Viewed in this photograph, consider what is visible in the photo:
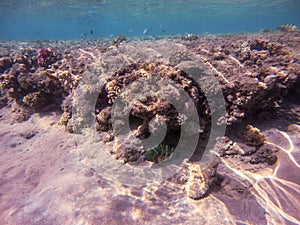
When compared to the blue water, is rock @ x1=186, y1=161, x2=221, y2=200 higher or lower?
→ lower

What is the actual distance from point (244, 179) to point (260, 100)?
2016 mm

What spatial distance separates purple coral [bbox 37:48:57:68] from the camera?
812cm

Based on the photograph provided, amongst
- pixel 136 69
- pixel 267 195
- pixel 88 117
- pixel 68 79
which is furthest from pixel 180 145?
pixel 68 79

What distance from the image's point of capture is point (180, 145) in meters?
4.10

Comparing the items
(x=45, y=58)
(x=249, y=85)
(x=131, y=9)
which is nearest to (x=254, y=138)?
(x=249, y=85)

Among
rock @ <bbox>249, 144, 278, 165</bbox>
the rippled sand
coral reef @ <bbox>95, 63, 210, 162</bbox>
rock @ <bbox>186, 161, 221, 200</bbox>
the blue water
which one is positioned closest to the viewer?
the rippled sand

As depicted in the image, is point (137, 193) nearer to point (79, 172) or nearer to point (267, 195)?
point (79, 172)

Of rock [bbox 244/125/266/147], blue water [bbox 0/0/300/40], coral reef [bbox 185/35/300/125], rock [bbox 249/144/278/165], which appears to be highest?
blue water [bbox 0/0/300/40]

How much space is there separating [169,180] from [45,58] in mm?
7837

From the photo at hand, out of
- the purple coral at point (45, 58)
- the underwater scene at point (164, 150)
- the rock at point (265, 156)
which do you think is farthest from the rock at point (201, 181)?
the purple coral at point (45, 58)

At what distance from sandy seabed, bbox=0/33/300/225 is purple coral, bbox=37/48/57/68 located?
1689mm

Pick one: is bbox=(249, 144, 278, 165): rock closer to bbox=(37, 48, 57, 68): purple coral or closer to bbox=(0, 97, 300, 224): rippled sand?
bbox=(0, 97, 300, 224): rippled sand

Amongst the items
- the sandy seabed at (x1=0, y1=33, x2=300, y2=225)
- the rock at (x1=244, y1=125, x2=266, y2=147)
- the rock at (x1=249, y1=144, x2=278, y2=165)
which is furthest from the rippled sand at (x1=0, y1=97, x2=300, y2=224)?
the rock at (x1=244, y1=125, x2=266, y2=147)

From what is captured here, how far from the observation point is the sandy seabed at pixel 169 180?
2.91 m
